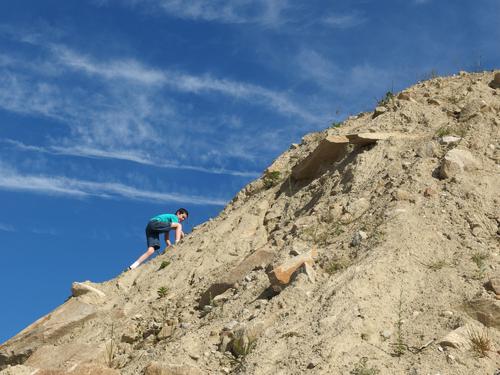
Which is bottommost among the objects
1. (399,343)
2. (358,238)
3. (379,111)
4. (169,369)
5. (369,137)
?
(399,343)

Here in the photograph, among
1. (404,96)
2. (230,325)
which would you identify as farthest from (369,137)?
(230,325)

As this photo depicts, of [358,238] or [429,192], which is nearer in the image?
[358,238]

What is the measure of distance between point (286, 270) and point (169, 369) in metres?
2.35

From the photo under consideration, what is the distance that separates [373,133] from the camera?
13.3 meters

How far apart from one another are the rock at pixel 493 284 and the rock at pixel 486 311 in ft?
0.97

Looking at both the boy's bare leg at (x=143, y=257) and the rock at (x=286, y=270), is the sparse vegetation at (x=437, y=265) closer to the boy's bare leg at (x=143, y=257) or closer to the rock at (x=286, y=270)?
the rock at (x=286, y=270)

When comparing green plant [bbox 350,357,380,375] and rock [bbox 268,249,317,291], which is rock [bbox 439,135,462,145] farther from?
green plant [bbox 350,357,380,375]

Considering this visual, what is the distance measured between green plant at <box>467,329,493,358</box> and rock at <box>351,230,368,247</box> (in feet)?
8.30

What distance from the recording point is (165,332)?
10.9 metres

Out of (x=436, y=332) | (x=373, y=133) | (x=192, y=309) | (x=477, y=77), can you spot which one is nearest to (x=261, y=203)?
(x=373, y=133)

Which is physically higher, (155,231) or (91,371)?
(155,231)

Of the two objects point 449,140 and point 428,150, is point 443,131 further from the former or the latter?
point 428,150

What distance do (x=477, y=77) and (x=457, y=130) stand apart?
3.78 m

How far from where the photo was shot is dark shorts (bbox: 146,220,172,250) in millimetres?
16984
